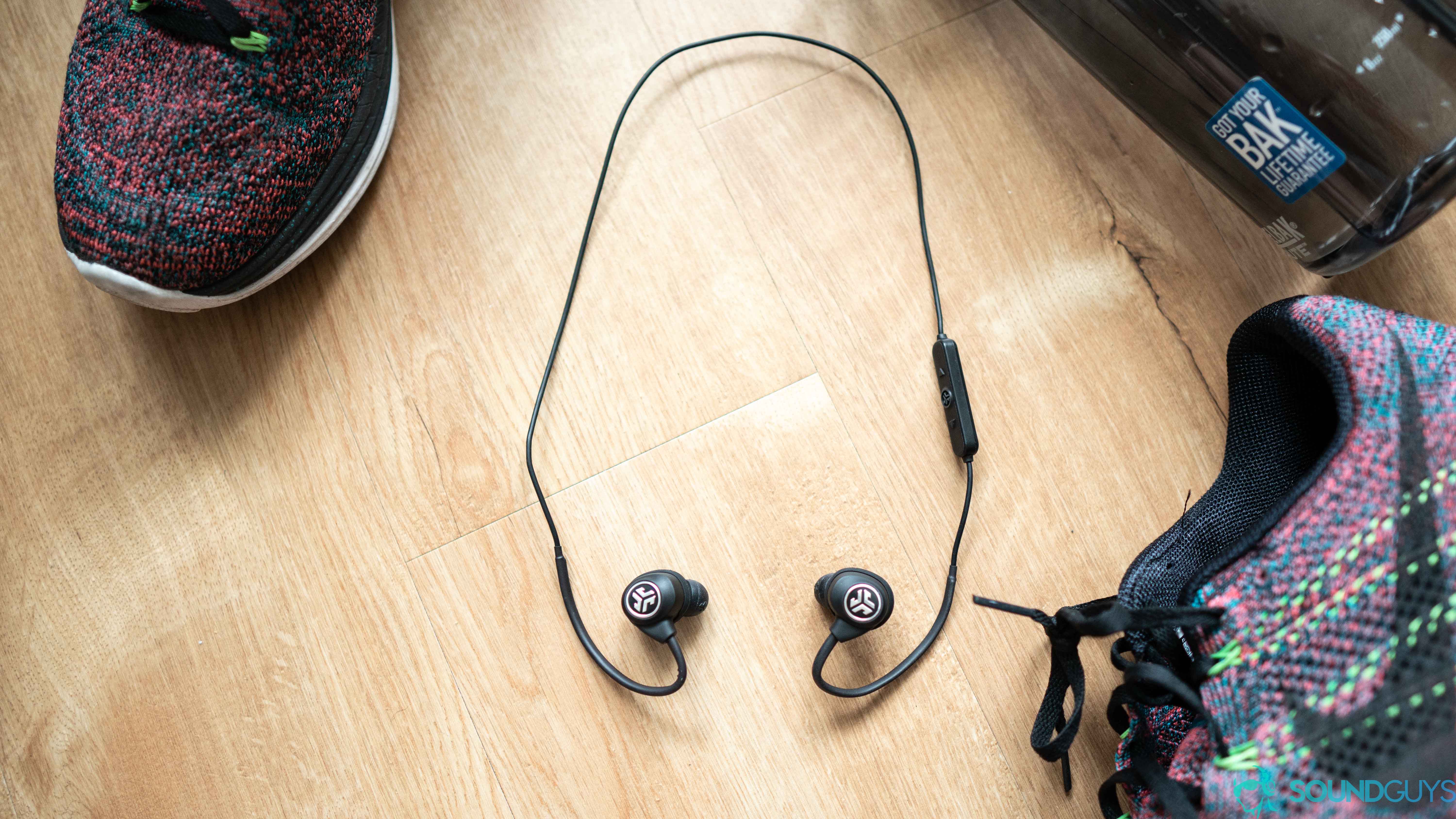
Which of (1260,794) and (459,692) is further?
(459,692)

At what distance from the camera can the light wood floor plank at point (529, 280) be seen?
2.48 ft

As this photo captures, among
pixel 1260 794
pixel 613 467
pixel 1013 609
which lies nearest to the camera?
pixel 1260 794

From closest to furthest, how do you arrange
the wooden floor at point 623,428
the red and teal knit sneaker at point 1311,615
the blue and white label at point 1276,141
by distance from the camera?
the red and teal knit sneaker at point 1311,615 → the blue and white label at point 1276,141 → the wooden floor at point 623,428

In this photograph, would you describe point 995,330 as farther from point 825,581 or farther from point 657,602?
point 657,602

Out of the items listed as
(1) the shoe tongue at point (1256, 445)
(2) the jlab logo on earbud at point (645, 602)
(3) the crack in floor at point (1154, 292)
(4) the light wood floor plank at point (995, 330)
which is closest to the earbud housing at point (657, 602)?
(2) the jlab logo on earbud at point (645, 602)

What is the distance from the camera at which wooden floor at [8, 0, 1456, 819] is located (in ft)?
2.37

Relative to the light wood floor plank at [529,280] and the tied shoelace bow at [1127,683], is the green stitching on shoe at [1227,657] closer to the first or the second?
the tied shoelace bow at [1127,683]

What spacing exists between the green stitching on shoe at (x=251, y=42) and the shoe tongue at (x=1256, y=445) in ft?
2.86

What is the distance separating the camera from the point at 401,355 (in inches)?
30.1

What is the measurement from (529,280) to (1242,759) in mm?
713

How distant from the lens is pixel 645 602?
2.13 feet

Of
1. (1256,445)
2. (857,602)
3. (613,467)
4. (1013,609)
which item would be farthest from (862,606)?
(1256,445)

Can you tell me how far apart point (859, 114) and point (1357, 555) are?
1.85ft

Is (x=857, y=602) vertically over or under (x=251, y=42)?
under
